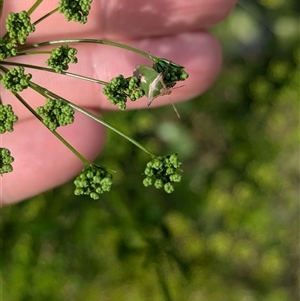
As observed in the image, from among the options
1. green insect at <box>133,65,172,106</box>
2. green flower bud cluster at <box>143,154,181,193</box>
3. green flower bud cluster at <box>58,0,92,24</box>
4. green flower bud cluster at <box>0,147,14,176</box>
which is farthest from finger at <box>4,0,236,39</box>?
green flower bud cluster at <box>143,154,181,193</box>

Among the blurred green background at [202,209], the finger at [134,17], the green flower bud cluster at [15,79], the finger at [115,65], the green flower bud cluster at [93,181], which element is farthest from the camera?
the blurred green background at [202,209]

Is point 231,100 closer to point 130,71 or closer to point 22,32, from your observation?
point 130,71

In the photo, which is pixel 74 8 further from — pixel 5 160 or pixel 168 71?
pixel 5 160

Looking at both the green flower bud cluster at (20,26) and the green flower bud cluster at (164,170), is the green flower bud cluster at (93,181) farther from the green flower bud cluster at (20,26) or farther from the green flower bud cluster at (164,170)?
the green flower bud cluster at (20,26)

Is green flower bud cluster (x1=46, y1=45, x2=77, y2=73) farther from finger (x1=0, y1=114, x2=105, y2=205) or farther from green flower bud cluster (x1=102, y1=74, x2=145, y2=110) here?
finger (x1=0, y1=114, x2=105, y2=205)

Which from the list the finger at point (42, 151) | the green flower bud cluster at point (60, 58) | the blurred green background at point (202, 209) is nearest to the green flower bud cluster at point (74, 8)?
the green flower bud cluster at point (60, 58)

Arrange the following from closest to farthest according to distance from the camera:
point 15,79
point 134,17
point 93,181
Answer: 1. point 15,79
2. point 93,181
3. point 134,17

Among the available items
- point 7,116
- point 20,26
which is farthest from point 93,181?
point 20,26

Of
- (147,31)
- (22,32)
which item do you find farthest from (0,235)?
(22,32)
